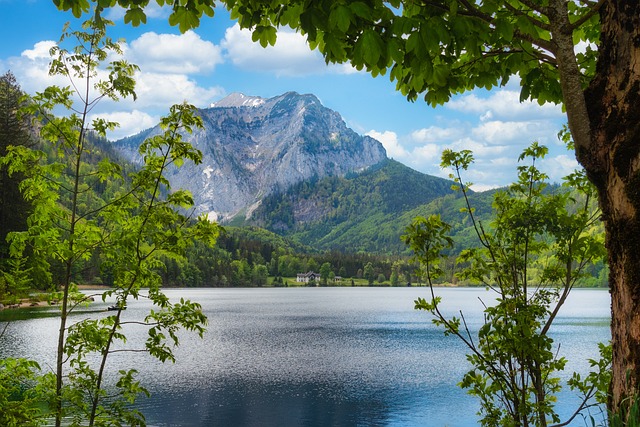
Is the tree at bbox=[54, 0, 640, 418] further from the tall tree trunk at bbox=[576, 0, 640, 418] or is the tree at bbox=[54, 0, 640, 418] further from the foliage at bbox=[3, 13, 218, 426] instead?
the foliage at bbox=[3, 13, 218, 426]

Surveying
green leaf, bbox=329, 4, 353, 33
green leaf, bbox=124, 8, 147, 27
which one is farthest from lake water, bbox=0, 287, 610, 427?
green leaf, bbox=329, 4, 353, 33

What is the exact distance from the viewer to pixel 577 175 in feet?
26.8

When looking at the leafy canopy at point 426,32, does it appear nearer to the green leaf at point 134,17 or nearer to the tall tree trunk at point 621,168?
the green leaf at point 134,17

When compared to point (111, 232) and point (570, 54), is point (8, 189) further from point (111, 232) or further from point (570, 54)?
point (570, 54)

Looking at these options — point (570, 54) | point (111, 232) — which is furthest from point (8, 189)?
point (570, 54)

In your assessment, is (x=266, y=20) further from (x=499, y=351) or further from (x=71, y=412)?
(x=71, y=412)

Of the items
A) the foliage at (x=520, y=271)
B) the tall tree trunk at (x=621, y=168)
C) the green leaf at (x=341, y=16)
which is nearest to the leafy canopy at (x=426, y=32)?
the green leaf at (x=341, y=16)

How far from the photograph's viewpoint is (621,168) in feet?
12.6

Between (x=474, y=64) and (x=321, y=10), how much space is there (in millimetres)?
3348

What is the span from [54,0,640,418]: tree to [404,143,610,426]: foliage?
2.67m

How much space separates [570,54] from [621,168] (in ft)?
3.95

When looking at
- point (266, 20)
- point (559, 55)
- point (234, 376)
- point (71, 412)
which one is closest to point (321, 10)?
point (266, 20)

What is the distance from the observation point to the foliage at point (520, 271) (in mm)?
6797

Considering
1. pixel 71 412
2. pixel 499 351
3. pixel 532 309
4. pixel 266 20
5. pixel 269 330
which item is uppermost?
pixel 266 20
